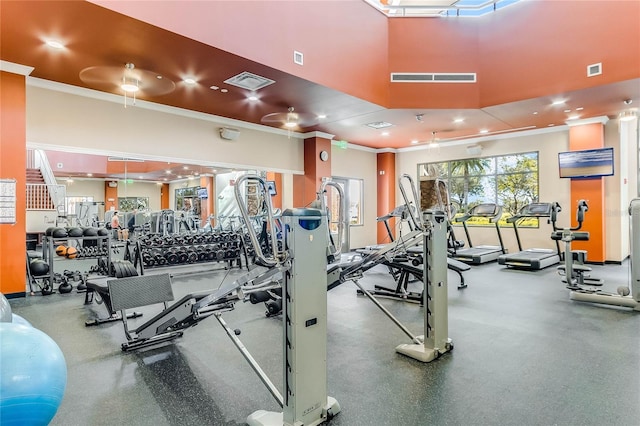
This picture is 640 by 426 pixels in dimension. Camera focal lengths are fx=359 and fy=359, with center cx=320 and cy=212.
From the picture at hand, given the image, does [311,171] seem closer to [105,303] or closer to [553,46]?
[553,46]

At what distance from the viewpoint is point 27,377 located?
1.56 meters

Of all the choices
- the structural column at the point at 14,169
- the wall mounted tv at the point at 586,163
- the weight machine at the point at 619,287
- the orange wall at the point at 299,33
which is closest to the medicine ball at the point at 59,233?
the structural column at the point at 14,169

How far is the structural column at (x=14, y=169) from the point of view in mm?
4984

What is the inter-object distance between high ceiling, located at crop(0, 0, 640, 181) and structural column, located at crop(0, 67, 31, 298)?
0.44 metres

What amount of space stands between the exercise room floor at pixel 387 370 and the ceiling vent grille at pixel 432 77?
4432mm

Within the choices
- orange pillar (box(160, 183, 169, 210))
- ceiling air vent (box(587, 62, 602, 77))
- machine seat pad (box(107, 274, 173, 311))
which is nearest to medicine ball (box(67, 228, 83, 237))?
orange pillar (box(160, 183, 169, 210))

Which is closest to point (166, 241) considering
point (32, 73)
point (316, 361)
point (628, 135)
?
point (32, 73)

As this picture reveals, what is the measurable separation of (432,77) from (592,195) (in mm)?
4843

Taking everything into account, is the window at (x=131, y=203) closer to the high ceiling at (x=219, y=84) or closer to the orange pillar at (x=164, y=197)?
the orange pillar at (x=164, y=197)

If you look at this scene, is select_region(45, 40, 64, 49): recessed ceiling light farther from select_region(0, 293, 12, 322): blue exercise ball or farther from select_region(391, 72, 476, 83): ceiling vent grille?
select_region(391, 72, 476, 83): ceiling vent grille

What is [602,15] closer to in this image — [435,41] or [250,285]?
[435,41]

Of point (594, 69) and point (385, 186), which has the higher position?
point (594, 69)

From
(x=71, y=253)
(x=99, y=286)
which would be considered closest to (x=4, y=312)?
(x=99, y=286)

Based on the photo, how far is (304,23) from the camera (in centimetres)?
565
